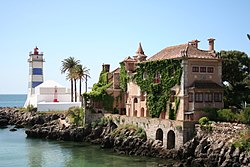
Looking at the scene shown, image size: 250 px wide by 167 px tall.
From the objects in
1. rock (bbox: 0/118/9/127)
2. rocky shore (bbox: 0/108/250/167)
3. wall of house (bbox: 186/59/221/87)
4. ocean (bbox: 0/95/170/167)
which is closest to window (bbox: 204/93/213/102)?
wall of house (bbox: 186/59/221/87)

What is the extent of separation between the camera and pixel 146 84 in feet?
177

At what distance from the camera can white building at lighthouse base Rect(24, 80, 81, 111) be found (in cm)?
7856

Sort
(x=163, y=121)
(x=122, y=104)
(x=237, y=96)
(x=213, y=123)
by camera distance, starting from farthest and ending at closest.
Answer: (x=122, y=104) → (x=237, y=96) → (x=163, y=121) → (x=213, y=123)

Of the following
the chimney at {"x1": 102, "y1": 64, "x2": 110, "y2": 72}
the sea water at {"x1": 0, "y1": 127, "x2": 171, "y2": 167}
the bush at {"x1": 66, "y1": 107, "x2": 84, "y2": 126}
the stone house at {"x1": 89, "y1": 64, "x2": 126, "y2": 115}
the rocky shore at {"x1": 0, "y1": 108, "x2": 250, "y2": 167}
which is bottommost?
the sea water at {"x1": 0, "y1": 127, "x2": 171, "y2": 167}

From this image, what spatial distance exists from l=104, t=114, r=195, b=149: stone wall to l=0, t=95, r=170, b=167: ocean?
118 inches

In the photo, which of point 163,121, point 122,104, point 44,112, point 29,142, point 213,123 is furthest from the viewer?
point 44,112

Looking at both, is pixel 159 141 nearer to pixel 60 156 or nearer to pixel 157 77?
pixel 157 77

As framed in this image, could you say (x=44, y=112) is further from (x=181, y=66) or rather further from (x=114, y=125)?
(x=181, y=66)

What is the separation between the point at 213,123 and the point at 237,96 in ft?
40.7

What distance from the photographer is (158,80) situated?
51.9m

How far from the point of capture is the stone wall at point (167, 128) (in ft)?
140

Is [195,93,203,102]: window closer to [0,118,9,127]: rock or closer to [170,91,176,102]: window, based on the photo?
[170,91,176,102]: window

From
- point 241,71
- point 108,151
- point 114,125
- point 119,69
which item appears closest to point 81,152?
point 108,151

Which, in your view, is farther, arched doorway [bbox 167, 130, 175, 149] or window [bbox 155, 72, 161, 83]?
window [bbox 155, 72, 161, 83]
